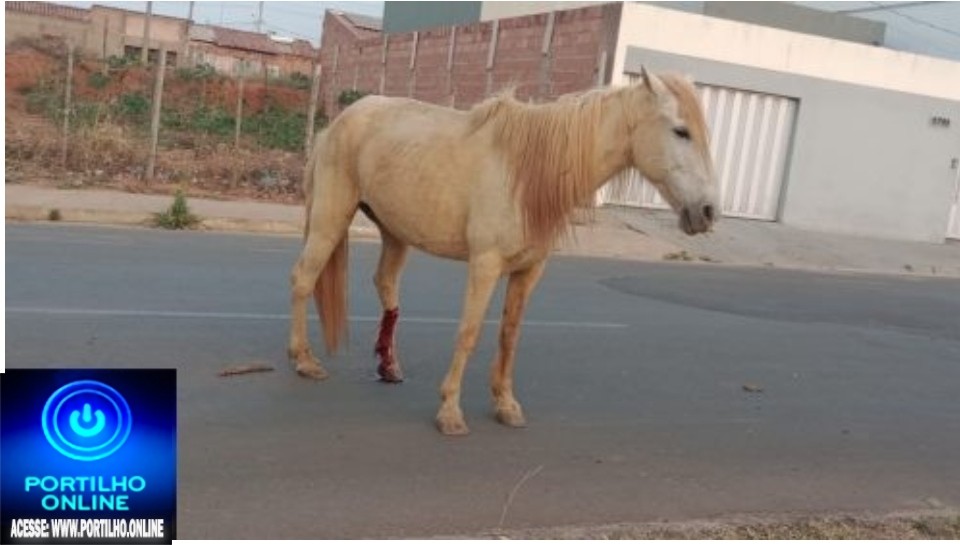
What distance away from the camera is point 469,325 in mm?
5172

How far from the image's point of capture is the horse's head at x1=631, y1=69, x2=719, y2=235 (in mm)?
4723

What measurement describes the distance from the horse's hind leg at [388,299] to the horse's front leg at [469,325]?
96 centimetres

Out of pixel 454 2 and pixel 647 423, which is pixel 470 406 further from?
pixel 454 2

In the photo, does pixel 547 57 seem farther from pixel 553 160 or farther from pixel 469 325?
pixel 469 325

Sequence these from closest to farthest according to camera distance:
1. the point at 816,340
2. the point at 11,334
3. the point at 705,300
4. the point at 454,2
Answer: the point at 11,334 → the point at 816,340 → the point at 705,300 → the point at 454,2

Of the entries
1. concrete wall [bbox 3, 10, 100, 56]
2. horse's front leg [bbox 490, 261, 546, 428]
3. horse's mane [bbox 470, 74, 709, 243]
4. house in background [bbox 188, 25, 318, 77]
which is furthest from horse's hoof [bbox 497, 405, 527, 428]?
concrete wall [bbox 3, 10, 100, 56]

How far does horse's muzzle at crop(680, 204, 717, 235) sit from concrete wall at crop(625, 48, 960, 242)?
1719 centimetres

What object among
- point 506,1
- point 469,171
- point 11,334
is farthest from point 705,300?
point 506,1

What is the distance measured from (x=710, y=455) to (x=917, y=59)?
820 inches

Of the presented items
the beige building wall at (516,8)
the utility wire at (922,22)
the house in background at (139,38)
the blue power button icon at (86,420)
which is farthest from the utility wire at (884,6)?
the blue power button icon at (86,420)

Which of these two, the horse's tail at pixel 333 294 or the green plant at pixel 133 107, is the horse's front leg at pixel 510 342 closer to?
the horse's tail at pixel 333 294

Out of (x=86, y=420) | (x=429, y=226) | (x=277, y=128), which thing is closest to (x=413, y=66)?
(x=277, y=128)

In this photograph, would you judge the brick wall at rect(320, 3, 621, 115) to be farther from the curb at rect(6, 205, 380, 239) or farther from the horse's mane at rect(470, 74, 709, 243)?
the horse's mane at rect(470, 74, 709, 243)

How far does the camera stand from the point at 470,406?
589cm
